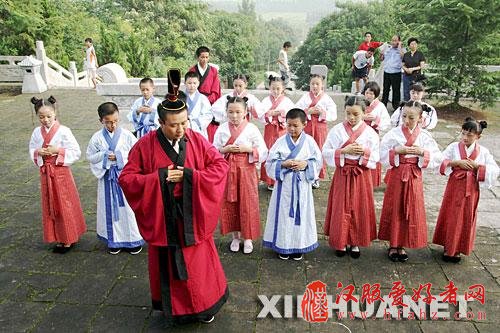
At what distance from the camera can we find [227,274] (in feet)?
15.9

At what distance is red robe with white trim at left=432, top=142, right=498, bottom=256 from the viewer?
15.7ft

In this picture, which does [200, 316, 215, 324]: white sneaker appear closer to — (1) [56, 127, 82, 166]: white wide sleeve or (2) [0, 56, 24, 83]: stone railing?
(1) [56, 127, 82, 166]: white wide sleeve

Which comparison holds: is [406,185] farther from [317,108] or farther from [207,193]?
[317,108]

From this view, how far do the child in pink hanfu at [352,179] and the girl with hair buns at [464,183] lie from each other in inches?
31.5

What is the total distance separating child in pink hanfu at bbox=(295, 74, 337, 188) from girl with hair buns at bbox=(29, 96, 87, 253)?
350 centimetres

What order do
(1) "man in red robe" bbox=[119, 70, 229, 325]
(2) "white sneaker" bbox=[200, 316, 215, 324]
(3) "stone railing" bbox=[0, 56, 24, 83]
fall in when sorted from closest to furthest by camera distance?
(1) "man in red robe" bbox=[119, 70, 229, 325] → (2) "white sneaker" bbox=[200, 316, 215, 324] → (3) "stone railing" bbox=[0, 56, 24, 83]

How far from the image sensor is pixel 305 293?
452cm

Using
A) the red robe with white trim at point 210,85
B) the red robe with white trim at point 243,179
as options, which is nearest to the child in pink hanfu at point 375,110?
the red robe with white trim at point 243,179

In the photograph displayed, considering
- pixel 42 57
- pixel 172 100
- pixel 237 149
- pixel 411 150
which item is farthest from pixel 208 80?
pixel 42 57

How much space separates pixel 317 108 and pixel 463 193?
280cm

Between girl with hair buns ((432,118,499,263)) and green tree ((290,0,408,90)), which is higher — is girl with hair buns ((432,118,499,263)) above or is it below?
below

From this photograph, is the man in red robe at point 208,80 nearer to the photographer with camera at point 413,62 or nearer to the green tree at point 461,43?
the photographer with camera at point 413,62

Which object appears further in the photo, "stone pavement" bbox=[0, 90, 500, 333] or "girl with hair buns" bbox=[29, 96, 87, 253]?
"girl with hair buns" bbox=[29, 96, 87, 253]

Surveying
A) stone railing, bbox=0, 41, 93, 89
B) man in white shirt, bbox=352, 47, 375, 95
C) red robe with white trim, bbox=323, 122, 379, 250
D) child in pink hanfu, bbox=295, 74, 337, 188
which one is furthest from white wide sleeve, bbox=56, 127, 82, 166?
stone railing, bbox=0, 41, 93, 89
